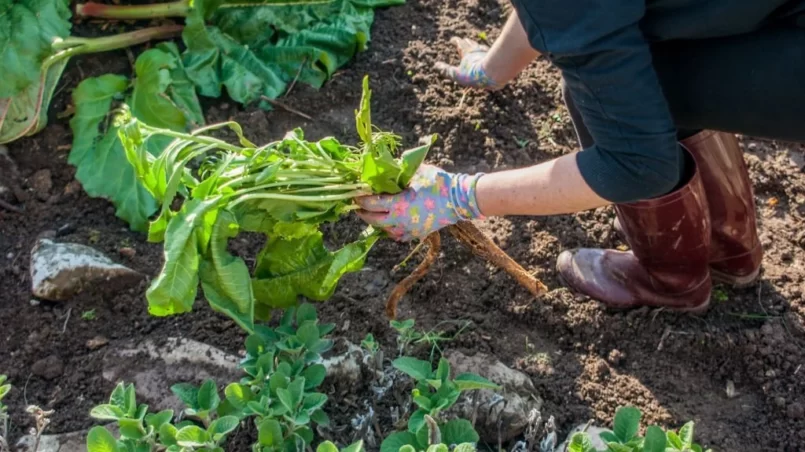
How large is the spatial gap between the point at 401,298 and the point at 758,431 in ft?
3.13

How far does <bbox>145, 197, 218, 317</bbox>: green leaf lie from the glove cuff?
54 cm

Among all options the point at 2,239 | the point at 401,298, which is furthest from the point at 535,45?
the point at 2,239

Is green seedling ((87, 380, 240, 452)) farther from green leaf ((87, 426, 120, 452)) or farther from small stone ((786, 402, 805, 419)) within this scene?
small stone ((786, 402, 805, 419))

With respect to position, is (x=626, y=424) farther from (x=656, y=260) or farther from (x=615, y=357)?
(x=656, y=260)

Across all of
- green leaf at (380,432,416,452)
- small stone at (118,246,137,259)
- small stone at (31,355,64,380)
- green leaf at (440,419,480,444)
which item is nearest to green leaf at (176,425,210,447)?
green leaf at (380,432,416,452)

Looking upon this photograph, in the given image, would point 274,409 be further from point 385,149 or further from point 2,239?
point 2,239

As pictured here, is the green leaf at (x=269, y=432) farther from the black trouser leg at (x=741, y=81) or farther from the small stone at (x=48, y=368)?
the black trouser leg at (x=741, y=81)

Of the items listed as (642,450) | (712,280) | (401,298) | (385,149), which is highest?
(385,149)

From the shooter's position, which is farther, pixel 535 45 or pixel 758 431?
pixel 758 431

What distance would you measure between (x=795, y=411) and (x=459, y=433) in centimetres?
94

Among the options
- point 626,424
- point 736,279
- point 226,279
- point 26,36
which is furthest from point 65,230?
point 736,279

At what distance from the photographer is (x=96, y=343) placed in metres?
2.26

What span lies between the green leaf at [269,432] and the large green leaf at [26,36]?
4.89 ft

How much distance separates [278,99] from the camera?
9.73 ft
